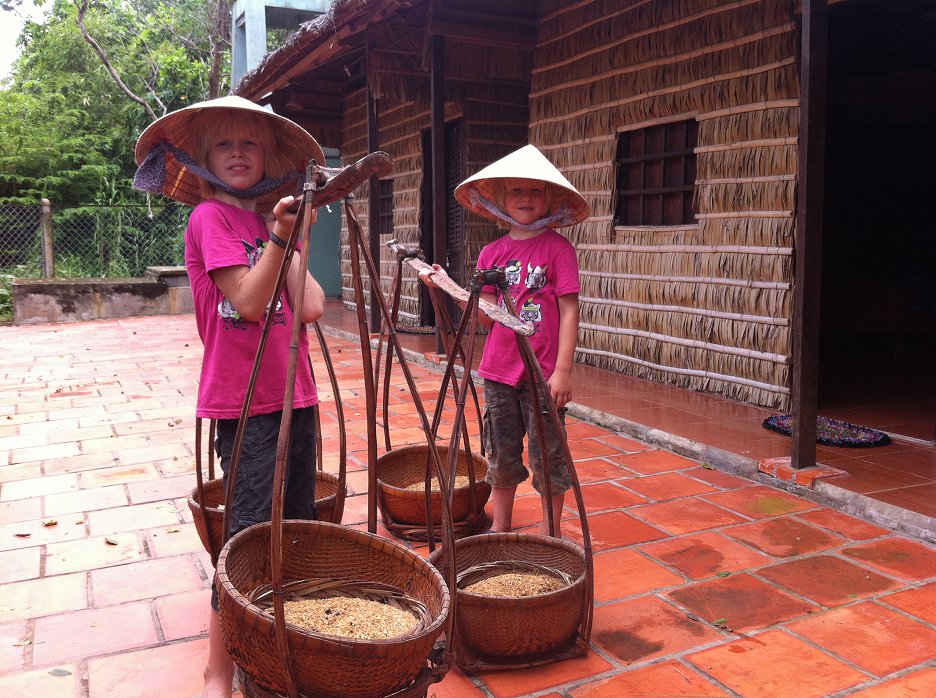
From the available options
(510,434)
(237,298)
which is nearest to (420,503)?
(510,434)

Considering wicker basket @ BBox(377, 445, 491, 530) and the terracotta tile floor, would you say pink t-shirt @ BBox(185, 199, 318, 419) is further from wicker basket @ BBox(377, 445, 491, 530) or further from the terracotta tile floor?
wicker basket @ BBox(377, 445, 491, 530)

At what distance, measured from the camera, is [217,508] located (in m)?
2.91

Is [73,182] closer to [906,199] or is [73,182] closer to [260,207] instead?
[906,199]

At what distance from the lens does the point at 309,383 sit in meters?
2.27

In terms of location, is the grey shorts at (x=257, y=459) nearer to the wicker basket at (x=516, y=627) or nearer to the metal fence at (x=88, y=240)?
the wicker basket at (x=516, y=627)

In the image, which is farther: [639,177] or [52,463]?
[639,177]

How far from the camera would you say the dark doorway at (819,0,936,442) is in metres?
5.96

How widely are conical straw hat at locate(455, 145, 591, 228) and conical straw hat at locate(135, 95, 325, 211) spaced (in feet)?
2.46

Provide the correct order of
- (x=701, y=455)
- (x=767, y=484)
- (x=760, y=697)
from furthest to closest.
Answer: (x=701, y=455), (x=767, y=484), (x=760, y=697)

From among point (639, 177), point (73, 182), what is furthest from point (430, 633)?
point (73, 182)

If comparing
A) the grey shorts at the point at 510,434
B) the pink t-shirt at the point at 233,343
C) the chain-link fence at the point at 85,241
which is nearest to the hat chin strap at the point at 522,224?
the grey shorts at the point at 510,434

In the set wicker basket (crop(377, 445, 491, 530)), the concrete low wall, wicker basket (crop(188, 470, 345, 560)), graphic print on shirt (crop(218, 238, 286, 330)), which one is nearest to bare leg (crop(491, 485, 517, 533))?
wicker basket (crop(377, 445, 491, 530))

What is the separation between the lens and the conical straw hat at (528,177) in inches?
112

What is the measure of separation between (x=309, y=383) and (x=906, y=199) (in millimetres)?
8867
